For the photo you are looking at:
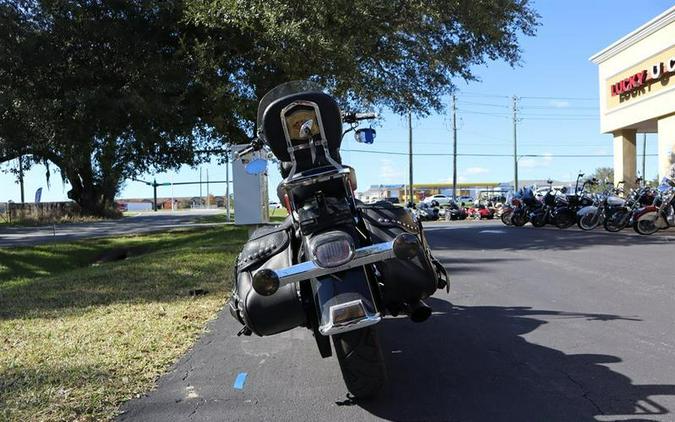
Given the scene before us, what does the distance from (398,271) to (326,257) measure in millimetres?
574

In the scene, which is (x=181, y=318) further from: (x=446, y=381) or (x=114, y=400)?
(x=446, y=381)

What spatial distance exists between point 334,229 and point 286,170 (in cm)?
84

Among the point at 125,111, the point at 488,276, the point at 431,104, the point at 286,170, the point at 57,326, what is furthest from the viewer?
the point at 431,104

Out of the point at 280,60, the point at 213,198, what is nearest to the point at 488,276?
the point at 280,60

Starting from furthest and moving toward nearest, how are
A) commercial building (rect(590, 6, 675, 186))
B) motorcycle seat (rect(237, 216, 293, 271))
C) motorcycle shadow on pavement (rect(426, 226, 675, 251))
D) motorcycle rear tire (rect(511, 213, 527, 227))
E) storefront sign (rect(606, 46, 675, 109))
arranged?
motorcycle rear tire (rect(511, 213, 527, 227)), commercial building (rect(590, 6, 675, 186)), storefront sign (rect(606, 46, 675, 109)), motorcycle shadow on pavement (rect(426, 226, 675, 251)), motorcycle seat (rect(237, 216, 293, 271))

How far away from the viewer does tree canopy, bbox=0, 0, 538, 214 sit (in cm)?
1419

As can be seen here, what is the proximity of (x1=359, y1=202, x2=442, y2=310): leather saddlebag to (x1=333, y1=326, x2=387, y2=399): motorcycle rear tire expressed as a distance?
38 cm

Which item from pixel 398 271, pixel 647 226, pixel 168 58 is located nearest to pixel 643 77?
pixel 647 226

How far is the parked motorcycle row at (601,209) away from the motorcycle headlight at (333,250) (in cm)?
1432

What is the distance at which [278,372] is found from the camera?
466cm

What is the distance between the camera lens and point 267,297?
12.1ft

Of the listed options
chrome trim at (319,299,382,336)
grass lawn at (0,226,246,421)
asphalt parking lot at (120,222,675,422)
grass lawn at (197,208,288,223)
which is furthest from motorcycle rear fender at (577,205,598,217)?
chrome trim at (319,299,382,336)

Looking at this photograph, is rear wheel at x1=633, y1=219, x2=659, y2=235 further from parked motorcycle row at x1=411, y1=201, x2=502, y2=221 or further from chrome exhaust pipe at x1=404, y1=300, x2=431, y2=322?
parked motorcycle row at x1=411, y1=201, x2=502, y2=221

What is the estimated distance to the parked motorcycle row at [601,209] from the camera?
15484 mm
